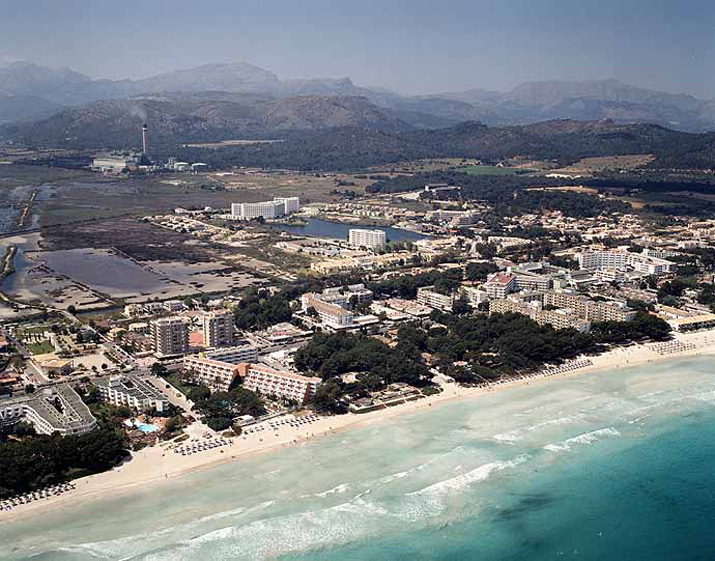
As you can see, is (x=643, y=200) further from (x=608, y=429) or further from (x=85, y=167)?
(x=85, y=167)

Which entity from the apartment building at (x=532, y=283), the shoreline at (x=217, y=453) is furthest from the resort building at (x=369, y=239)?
the shoreline at (x=217, y=453)

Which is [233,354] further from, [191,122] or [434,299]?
[191,122]

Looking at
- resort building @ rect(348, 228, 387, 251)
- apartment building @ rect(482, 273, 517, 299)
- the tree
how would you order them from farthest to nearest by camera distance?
resort building @ rect(348, 228, 387, 251), apartment building @ rect(482, 273, 517, 299), the tree

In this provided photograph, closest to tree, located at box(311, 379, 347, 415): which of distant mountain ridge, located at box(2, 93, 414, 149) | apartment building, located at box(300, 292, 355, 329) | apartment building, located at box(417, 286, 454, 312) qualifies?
apartment building, located at box(300, 292, 355, 329)

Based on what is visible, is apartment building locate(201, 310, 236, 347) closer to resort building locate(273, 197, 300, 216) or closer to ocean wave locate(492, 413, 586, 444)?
ocean wave locate(492, 413, 586, 444)

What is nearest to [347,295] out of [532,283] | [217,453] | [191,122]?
[532,283]

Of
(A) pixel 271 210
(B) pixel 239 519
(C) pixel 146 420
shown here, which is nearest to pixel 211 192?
(A) pixel 271 210

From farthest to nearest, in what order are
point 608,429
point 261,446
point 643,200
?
point 643,200
point 608,429
point 261,446
